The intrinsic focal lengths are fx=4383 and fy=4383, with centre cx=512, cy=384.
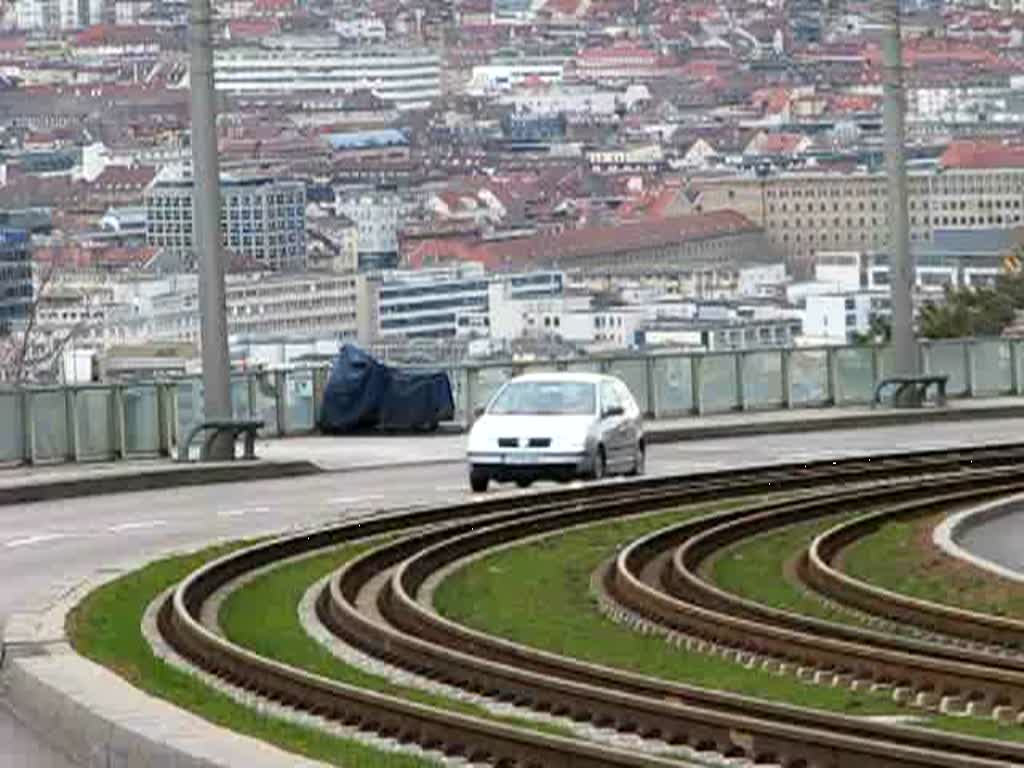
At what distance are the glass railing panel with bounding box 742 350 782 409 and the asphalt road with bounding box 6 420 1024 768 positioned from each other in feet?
10.4

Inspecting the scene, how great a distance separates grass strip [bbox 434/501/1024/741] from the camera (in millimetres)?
19078

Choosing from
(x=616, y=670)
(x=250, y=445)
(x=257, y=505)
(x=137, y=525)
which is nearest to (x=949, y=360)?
(x=250, y=445)

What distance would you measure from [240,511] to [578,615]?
11593 mm

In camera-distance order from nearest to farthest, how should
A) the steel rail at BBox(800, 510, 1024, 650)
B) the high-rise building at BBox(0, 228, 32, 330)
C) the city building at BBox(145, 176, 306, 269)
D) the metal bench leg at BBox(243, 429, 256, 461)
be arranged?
the steel rail at BBox(800, 510, 1024, 650) < the metal bench leg at BBox(243, 429, 256, 461) < the high-rise building at BBox(0, 228, 32, 330) < the city building at BBox(145, 176, 306, 269)

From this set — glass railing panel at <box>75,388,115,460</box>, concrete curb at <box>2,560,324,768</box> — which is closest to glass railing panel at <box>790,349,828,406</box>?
glass railing panel at <box>75,388,115,460</box>

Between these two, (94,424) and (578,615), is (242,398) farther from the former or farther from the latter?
(578,615)

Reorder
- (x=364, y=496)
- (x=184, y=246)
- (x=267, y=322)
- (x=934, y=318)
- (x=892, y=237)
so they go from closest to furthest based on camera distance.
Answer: (x=364, y=496) < (x=892, y=237) < (x=934, y=318) < (x=267, y=322) < (x=184, y=246)

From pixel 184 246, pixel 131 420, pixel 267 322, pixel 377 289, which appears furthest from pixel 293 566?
pixel 184 246

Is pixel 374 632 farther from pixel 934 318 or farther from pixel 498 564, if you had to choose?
pixel 934 318

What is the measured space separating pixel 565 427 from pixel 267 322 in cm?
11325

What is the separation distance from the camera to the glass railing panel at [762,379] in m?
51.1

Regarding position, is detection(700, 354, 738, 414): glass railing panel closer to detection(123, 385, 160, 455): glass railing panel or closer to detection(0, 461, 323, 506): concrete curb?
detection(123, 385, 160, 455): glass railing panel

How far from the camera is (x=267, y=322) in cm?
15062

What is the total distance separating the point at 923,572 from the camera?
26.4m
